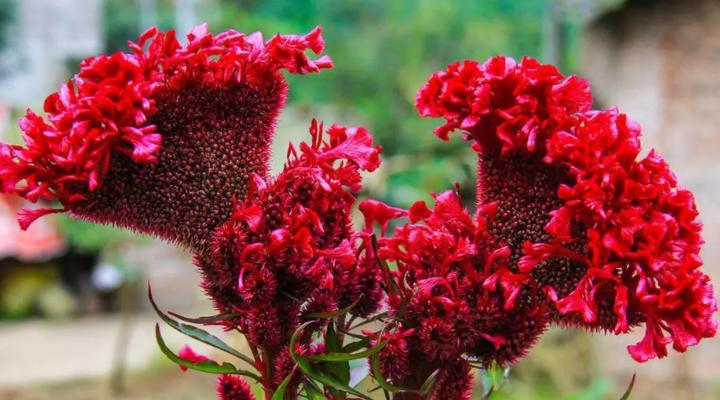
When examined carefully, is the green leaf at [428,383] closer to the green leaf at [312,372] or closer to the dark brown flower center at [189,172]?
the green leaf at [312,372]

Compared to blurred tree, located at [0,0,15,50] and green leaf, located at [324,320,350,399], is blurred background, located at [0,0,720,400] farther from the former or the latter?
green leaf, located at [324,320,350,399]

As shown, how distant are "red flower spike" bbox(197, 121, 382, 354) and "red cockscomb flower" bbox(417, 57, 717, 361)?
0.36 feet

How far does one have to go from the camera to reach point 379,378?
2.36ft

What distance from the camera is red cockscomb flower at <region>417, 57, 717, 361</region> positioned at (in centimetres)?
68

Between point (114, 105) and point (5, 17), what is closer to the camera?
point (114, 105)

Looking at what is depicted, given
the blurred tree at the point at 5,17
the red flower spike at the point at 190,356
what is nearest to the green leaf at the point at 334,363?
the red flower spike at the point at 190,356

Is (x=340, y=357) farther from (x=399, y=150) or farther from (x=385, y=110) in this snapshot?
(x=385, y=110)

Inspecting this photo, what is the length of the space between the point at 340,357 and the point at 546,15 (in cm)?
444

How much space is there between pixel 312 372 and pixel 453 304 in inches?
4.8

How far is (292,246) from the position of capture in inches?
28.0

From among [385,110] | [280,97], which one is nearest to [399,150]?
[385,110]

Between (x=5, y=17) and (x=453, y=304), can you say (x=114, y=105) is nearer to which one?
(x=453, y=304)

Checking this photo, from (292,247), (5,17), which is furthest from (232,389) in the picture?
(5,17)

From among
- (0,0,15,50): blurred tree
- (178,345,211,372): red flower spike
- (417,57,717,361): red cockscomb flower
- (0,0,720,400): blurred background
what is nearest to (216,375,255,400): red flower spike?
(178,345,211,372): red flower spike
